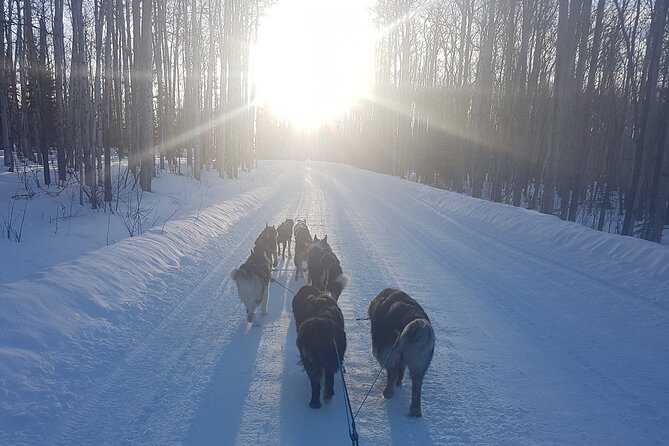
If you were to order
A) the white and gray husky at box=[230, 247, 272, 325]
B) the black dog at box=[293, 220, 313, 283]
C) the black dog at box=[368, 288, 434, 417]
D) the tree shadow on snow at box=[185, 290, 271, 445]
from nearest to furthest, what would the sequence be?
the tree shadow on snow at box=[185, 290, 271, 445] < the black dog at box=[368, 288, 434, 417] < the white and gray husky at box=[230, 247, 272, 325] < the black dog at box=[293, 220, 313, 283]

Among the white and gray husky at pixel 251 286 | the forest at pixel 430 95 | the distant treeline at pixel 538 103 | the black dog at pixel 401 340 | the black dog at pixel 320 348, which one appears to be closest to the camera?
the black dog at pixel 401 340

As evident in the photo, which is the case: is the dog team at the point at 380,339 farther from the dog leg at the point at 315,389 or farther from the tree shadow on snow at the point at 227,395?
the tree shadow on snow at the point at 227,395

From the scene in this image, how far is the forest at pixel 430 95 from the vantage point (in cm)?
1554

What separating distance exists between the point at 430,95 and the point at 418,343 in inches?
1559

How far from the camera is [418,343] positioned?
144 inches

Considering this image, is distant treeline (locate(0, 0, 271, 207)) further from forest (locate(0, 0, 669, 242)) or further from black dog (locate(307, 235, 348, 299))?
black dog (locate(307, 235, 348, 299))

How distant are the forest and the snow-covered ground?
779cm

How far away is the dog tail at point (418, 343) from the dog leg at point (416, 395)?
0.09 m

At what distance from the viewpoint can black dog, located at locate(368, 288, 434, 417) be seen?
145 inches

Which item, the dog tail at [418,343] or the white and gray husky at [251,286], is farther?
the white and gray husky at [251,286]

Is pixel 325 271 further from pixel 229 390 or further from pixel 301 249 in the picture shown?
pixel 229 390

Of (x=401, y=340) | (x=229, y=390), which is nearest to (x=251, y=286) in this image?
(x=229, y=390)

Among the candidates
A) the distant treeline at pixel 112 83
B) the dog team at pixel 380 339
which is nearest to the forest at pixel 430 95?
the distant treeline at pixel 112 83

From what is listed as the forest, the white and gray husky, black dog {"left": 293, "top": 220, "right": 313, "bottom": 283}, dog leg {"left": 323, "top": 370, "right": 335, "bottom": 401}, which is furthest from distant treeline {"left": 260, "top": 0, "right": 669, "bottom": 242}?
dog leg {"left": 323, "top": 370, "right": 335, "bottom": 401}
